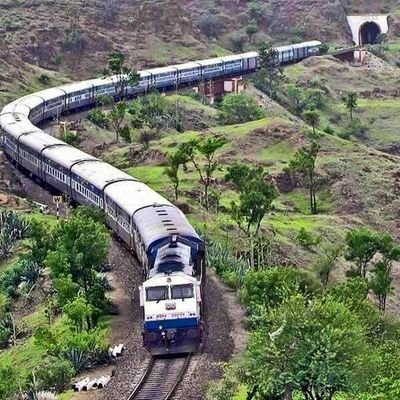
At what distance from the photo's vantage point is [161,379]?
1313 inches

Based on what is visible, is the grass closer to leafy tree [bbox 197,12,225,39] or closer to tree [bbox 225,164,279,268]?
leafy tree [bbox 197,12,225,39]

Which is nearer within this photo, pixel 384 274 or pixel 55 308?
pixel 55 308

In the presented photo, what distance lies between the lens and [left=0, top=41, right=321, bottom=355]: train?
115 feet

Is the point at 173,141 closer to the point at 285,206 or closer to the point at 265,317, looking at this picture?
the point at 285,206

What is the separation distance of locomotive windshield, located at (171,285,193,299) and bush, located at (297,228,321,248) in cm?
2551

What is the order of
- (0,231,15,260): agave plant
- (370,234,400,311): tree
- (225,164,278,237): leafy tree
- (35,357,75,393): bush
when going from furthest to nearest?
1. (0,231,15,260): agave plant
2. (225,164,278,237): leafy tree
3. (370,234,400,311): tree
4. (35,357,75,393): bush

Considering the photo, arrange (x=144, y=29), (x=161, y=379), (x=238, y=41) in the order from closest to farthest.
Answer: (x=161, y=379) → (x=144, y=29) → (x=238, y=41)

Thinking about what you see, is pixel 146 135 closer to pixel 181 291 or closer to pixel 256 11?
pixel 181 291

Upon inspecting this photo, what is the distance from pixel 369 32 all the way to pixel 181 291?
158059 millimetres

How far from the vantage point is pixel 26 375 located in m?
35.4

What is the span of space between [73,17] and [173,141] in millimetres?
61798

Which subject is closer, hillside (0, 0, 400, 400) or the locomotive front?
hillside (0, 0, 400, 400)

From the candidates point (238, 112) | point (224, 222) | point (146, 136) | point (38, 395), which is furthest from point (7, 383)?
point (238, 112)

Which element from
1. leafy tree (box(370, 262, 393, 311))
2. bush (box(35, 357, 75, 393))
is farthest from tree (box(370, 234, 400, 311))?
bush (box(35, 357, 75, 393))
